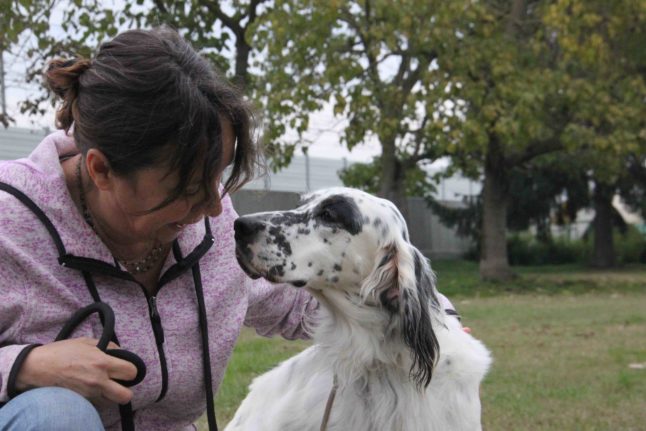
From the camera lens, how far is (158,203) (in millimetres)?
2365

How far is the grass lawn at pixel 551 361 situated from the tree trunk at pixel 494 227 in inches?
112

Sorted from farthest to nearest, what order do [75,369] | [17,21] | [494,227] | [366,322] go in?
[494,227] < [17,21] < [366,322] < [75,369]

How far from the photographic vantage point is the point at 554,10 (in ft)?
44.7

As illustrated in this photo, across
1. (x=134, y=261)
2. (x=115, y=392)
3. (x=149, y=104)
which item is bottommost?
(x=115, y=392)

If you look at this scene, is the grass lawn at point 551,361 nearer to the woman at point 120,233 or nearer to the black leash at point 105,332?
the woman at point 120,233

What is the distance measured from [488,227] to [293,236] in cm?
1456

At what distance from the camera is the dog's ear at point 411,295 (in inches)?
112

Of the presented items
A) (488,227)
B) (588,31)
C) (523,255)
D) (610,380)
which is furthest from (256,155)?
(523,255)

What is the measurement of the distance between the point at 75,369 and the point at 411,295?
1089 mm

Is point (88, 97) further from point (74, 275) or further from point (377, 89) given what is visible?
point (377, 89)

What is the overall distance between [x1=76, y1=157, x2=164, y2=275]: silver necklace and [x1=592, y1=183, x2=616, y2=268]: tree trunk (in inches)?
899

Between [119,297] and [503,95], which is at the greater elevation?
[503,95]

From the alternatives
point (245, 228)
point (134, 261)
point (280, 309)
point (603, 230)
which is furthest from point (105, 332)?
point (603, 230)

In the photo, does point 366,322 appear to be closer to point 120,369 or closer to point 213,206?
point 213,206
